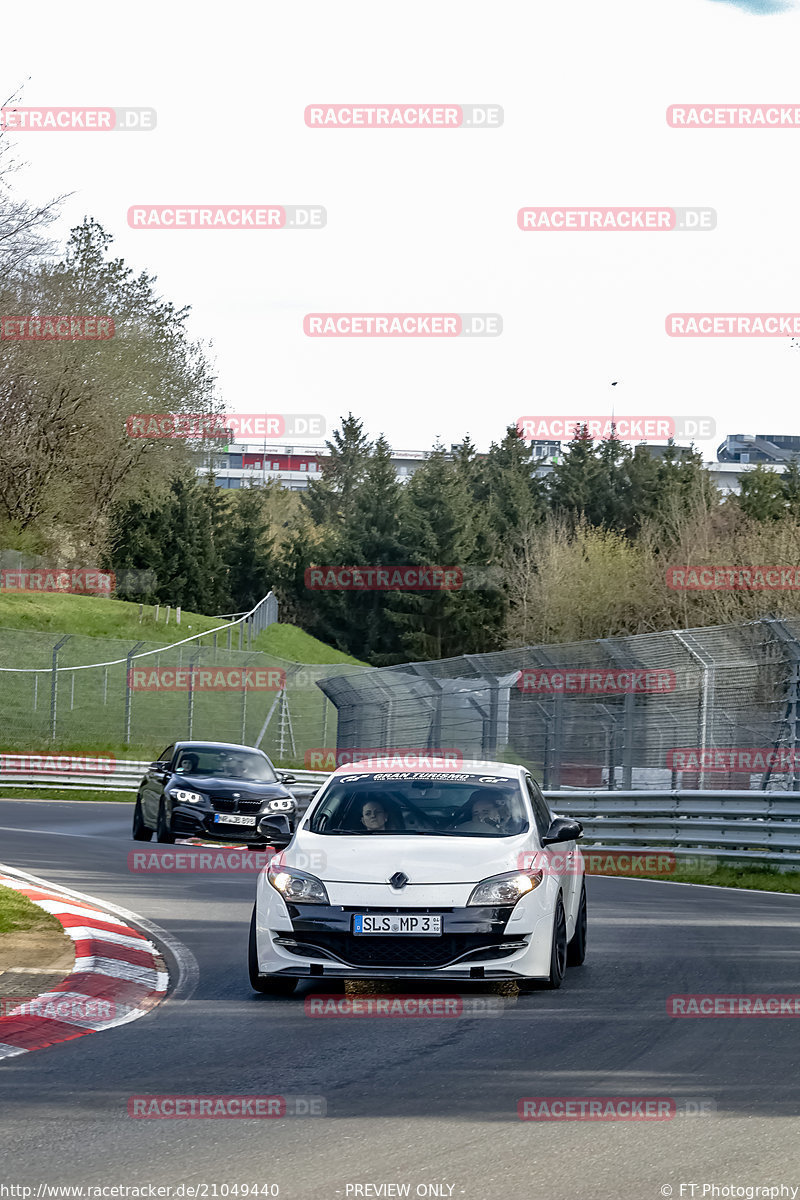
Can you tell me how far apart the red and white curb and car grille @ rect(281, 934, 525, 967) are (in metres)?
1.13

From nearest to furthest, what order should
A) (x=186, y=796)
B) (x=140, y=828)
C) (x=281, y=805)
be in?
(x=186, y=796) < (x=281, y=805) < (x=140, y=828)

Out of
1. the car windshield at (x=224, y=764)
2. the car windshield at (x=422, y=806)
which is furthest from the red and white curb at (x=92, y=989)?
the car windshield at (x=224, y=764)

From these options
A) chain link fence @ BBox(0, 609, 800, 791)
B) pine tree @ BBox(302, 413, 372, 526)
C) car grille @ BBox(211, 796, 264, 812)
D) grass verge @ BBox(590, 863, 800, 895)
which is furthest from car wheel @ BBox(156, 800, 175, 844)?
pine tree @ BBox(302, 413, 372, 526)

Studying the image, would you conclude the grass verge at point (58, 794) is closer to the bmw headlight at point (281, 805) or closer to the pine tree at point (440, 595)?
the bmw headlight at point (281, 805)

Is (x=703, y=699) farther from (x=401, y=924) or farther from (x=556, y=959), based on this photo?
(x=401, y=924)

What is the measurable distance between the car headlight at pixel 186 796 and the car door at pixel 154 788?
0.34 meters

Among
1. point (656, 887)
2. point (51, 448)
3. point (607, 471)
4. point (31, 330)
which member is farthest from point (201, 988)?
point (607, 471)

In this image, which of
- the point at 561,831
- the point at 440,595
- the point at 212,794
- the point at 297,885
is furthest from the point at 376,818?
the point at 440,595

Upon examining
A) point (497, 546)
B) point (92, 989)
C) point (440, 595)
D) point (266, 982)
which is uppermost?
point (497, 546)

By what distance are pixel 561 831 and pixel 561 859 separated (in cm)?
28

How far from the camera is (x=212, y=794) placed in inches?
819

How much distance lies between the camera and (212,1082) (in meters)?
6.94

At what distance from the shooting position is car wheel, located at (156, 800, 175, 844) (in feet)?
69.5

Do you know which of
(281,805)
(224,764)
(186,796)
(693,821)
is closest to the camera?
(693,821)
